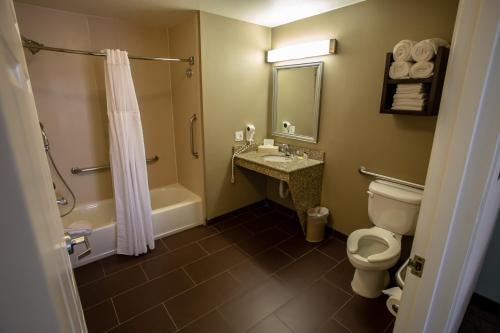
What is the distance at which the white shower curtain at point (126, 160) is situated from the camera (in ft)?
7.29

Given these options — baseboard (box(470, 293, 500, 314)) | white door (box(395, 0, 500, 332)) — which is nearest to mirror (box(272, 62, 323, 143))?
baseboard (box(470, 293, 500, 314))

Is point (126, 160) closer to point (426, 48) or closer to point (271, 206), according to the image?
point (271, 206)

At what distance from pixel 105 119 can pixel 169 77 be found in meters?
0.93

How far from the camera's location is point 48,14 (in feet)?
7.73

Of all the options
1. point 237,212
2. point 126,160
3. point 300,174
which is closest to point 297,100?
point 300,174

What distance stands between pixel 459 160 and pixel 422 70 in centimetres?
136

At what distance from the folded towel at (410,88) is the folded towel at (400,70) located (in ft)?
0.21

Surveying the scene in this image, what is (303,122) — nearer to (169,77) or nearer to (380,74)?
(380,74)

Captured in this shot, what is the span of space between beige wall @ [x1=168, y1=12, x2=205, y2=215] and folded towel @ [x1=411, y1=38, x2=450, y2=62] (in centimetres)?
189

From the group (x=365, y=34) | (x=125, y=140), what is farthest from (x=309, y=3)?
(x=125, y=140)

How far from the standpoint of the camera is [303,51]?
2617 millimetres

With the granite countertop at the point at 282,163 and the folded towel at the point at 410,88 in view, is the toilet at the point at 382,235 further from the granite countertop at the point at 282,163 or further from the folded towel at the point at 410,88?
the folded towel at the point at 410,88

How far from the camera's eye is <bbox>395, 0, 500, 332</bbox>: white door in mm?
620

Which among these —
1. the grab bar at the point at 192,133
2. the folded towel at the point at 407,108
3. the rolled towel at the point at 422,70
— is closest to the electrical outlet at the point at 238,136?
the grab bar at the point at 192,133
